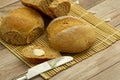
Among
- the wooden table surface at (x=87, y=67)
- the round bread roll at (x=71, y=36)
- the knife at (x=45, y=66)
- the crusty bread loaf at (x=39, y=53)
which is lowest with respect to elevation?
the wooden table surface at (x=87, y=67)

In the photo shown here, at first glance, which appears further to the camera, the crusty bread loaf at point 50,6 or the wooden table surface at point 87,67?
the crusty bread loaf at point 50,6

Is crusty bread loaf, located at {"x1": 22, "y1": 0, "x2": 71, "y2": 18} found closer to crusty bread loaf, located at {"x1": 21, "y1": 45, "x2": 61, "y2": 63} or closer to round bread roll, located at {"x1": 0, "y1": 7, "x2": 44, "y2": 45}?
round bread roll, located at {"x1": 0, "y1": 7, "x2": 44, "y2": 45}

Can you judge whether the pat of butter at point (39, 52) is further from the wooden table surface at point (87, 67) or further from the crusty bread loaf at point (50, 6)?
the crusty bread loaf at point (50, 6)

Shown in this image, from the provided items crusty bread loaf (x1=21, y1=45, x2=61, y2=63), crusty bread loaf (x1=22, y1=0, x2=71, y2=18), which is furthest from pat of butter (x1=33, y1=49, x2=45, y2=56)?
crusty bread loaf (x1=22, y1=0, x2=71, y2=18)

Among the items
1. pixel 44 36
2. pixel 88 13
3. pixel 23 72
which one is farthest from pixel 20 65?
pixel 88 13

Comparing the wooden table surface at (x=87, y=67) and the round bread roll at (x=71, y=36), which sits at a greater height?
the round bread roll at (x=71, y=36)

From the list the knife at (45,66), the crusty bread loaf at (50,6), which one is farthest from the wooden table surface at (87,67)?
the crusty bread loaf at (50,6)

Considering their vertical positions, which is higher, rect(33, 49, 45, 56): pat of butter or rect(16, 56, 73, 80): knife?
rect(33, 49, 45, 56): pat of butter
